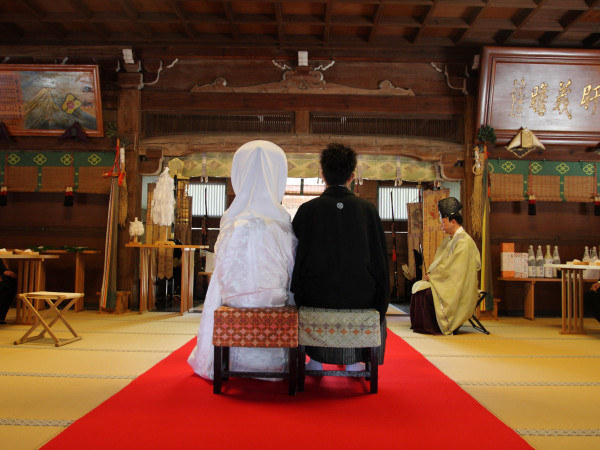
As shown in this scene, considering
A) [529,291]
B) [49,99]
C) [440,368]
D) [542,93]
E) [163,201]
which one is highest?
[542,93]

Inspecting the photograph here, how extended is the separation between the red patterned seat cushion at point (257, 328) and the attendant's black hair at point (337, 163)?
2.59ft

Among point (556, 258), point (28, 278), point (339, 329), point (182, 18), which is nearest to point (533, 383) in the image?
point (339, 329)

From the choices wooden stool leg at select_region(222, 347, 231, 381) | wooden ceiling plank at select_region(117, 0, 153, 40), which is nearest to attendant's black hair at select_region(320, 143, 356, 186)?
wooden stool leg at select_region(222, 347, 231, 381)

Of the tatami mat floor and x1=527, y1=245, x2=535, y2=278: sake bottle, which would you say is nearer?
the tatami mat floor

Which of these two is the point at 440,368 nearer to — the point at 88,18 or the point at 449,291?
the point at 449,291

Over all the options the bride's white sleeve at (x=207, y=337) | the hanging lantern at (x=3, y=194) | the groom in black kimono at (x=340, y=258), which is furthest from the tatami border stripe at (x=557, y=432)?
the hanging lantern at (x=3, y=194)

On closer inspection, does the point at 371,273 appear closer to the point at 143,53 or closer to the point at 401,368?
the point at 401,368

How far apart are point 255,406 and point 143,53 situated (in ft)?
18.8

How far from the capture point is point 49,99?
659cm

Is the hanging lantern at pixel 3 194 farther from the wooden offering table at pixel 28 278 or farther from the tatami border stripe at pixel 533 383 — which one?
the tatami border stripe at pixel 533 383

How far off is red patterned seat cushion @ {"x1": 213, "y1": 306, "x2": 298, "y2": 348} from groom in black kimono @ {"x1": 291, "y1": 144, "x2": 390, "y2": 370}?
8.0 inches

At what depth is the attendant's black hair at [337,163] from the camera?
2719 mm

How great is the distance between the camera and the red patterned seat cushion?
251 centimetres

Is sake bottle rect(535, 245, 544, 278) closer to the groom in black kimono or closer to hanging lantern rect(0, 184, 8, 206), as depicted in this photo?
the groom in black kimono
